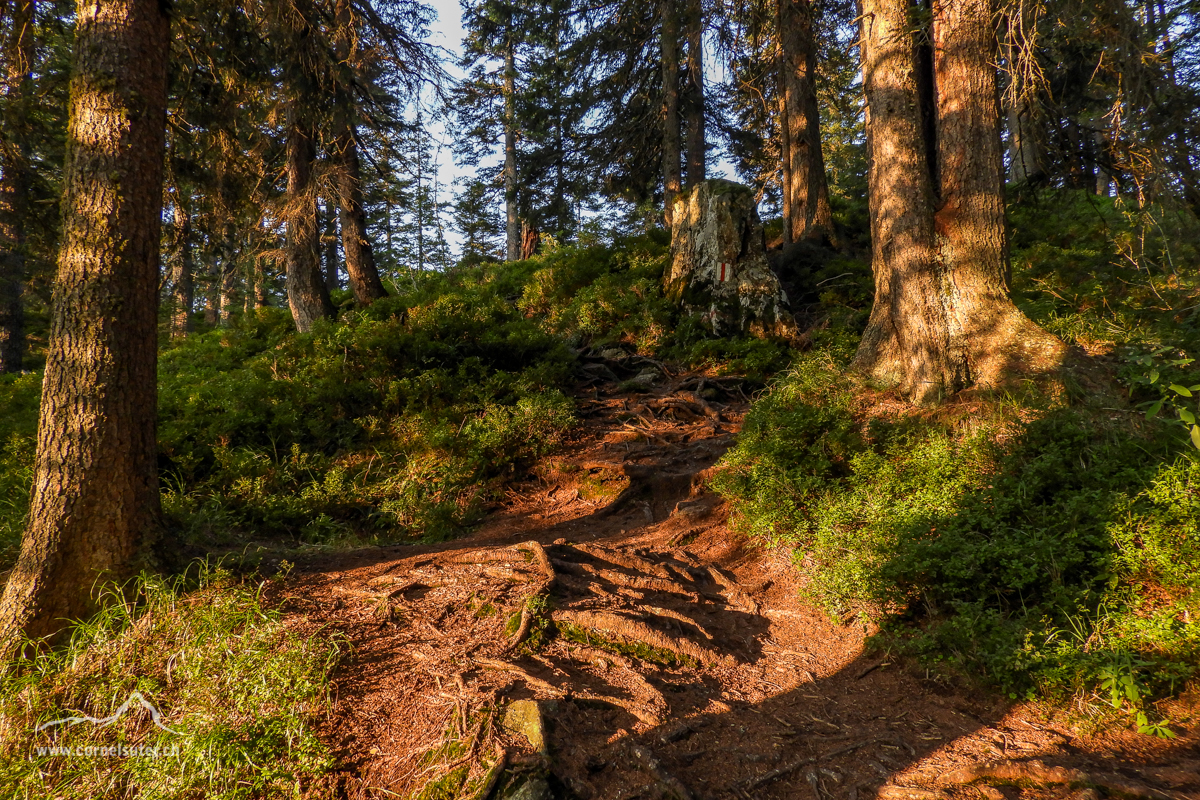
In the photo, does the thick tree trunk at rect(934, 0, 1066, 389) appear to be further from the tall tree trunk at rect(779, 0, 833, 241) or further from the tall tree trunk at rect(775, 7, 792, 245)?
the tall tree trunk at rect(775, 7, 792, 245)

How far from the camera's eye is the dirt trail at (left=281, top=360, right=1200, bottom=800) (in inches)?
102

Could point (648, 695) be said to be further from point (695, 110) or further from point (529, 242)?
point (529, 242)

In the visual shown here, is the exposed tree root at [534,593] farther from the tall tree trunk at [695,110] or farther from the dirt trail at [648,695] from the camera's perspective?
the tall tree trunk at [695,110]

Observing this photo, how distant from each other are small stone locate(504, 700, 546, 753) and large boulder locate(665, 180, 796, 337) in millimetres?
8403

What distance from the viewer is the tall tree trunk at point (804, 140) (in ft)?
40.7

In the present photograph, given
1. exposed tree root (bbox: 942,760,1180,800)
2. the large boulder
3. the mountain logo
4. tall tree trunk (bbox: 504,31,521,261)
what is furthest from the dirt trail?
tall tree trunk (bbox: 504,31,521,261)

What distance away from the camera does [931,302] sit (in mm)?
5746

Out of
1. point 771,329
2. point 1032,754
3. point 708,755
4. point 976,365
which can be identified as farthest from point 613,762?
point 771,329

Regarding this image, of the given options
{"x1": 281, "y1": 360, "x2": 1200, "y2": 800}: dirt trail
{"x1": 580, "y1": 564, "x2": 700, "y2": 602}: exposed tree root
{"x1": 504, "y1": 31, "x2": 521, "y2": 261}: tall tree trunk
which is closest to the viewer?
{"x1": 281, "y1": 360, "x2": 1200, "y2": 800}: dirt trail

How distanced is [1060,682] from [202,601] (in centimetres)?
504

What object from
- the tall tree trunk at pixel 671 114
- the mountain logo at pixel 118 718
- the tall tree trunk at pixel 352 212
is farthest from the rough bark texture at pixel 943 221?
the tall tree trunk at pixel 671 114

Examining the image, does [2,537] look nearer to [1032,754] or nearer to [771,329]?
[1032,754]

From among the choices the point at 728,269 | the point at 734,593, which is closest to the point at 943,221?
the point at 734,593

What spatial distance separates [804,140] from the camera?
12508 mm
